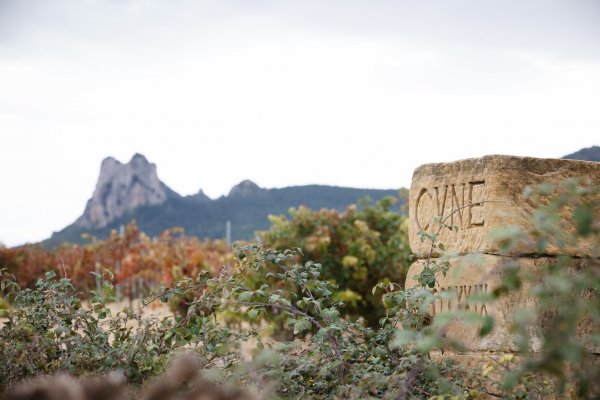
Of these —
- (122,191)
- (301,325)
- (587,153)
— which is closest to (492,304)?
(301,325)

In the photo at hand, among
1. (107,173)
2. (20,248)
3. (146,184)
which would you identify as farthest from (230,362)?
(107,173)

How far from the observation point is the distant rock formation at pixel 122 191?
83.5 feet

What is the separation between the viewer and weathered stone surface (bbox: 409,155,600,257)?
450 centimetres

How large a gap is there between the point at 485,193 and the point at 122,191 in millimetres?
22967

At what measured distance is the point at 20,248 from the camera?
1511cm

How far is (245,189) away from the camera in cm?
2323

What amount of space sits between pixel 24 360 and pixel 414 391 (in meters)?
1.80

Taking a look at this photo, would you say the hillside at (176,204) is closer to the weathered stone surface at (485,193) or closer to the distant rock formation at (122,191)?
the distant rock formation at (122,191)

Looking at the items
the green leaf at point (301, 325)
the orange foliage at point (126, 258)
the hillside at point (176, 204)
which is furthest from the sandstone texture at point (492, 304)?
the hillside at point (176, 204)

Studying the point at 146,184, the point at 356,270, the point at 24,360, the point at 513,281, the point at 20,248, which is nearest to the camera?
the point at 513,281

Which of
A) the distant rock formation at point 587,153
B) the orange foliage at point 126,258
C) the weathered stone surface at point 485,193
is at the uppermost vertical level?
the distant rock formation at point 587,153

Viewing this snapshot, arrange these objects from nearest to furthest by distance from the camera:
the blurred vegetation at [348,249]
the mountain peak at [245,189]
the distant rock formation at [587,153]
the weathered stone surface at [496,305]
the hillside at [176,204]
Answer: the weathered stone surface at [496,305] → the blurred vegetation at [348,249] → the distant rock formation at [587,153] → the hillside at [176,204] → the mountain peak at [245,189]

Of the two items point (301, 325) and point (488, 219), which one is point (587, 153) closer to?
point (488, 219)

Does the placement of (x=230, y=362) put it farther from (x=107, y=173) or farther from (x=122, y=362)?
(x=107, y=173)
